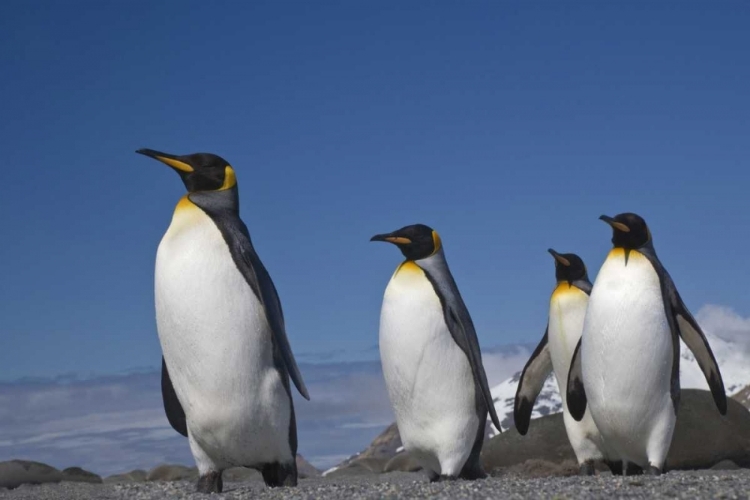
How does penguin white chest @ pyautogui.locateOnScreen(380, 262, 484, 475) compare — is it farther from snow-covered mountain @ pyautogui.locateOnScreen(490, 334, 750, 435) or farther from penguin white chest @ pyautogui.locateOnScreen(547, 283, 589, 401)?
snow-covered mountain @ pyautogui.locateOnScreen(490, 334, 750, 435)

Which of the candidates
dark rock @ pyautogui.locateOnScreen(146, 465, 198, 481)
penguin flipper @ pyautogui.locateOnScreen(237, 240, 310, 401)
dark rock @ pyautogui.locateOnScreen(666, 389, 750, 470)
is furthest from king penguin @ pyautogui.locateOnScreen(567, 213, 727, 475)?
dark rock @ pyautogui.locateOnScreen(146, 465, 198, 481)

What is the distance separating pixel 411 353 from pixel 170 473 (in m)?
8.86

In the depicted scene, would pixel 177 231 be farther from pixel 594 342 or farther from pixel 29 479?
pixel 29 479

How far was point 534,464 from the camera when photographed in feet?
39.6

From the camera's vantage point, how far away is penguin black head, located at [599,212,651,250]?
26.9 feet

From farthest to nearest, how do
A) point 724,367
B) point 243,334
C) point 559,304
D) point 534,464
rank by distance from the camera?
1. point 724,367
2. point 534,464
3. point 559,304
4. point 243,334

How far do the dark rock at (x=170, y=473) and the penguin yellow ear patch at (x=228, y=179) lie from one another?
8.84 meters

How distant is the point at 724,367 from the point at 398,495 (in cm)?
10372

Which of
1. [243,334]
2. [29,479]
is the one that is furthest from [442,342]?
[29,479]

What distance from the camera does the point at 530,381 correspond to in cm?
966

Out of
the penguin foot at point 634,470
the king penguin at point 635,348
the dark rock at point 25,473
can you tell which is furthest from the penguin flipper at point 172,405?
the dark rock at point 25,473

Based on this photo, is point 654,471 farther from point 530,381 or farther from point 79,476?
point 79,476

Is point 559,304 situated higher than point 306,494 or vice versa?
point 559,304

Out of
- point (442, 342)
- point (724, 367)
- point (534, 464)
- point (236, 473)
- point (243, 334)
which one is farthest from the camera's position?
point (724, 367)
